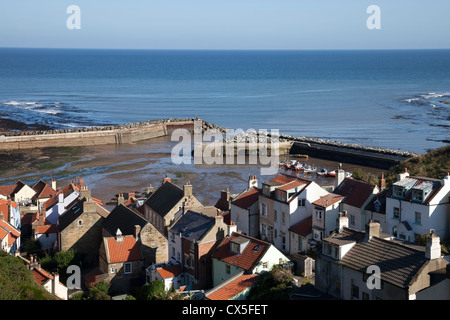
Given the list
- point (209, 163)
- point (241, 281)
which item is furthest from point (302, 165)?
point (241, 281)

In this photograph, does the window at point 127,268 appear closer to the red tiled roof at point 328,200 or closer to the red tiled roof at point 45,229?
the red tiled roof at point 45,229

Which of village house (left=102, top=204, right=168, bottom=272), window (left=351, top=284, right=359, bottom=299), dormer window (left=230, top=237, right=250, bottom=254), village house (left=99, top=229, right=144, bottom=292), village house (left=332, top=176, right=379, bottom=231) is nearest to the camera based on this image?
window (left=351, top=284, right=359, bottom=299)

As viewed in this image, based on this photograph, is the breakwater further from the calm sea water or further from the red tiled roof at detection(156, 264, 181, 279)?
the red tiled roof at detection(156, 264, 181, 279)

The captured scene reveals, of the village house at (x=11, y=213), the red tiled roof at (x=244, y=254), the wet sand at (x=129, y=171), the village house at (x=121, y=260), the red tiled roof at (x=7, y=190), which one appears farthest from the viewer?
the wet sand at (x=129, y=171)

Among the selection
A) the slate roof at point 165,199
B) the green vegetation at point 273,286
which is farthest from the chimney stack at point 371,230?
the slate roof at point 165,199

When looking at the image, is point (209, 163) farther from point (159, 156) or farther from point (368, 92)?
point (368, 92)

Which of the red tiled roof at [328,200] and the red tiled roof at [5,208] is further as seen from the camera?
the red tiled roof at [5,208]

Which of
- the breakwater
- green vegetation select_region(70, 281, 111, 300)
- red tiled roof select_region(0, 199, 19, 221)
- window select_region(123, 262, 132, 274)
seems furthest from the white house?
the breakwater

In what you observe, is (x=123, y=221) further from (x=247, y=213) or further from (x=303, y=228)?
(x=303, y=228)
